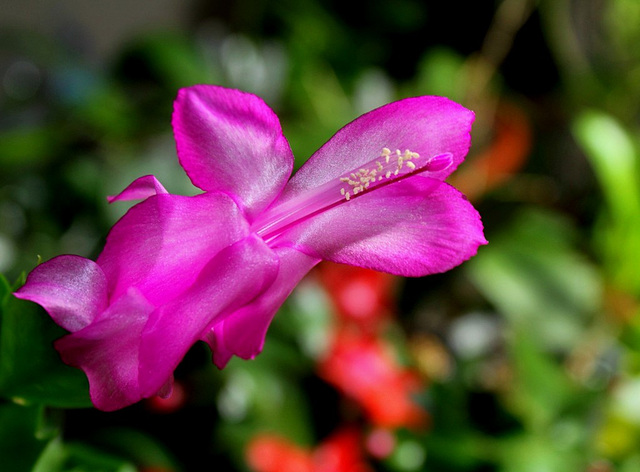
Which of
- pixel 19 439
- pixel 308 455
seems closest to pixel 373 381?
pixel 308 455

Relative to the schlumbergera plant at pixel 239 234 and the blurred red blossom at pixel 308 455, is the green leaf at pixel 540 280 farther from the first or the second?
the schlumbergera plant at pixel 239 234

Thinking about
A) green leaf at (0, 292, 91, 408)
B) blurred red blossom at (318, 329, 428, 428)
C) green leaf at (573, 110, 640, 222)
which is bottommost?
blurred red blossom at (318, 329, 428, 428)

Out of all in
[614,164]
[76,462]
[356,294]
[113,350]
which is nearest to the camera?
[113,350]

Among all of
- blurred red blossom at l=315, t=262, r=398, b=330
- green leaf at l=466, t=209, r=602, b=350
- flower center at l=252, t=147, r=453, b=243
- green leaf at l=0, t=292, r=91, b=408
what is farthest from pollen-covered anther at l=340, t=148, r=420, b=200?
green leaf at l=466, t=209, r=602, b=350

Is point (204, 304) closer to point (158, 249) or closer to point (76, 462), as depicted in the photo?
point (158, 249)

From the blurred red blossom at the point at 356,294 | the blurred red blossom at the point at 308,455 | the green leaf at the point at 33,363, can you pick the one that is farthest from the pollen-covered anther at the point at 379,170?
the blurred red blossom at the point at 356,294

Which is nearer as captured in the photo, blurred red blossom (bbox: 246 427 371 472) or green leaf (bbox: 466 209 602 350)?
blurred red blossom (bbox: 246 427 371 472)

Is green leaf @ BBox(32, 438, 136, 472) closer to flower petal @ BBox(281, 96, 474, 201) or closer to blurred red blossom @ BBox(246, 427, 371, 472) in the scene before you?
flower petal @ BBox(281, 96, 474, 201)
